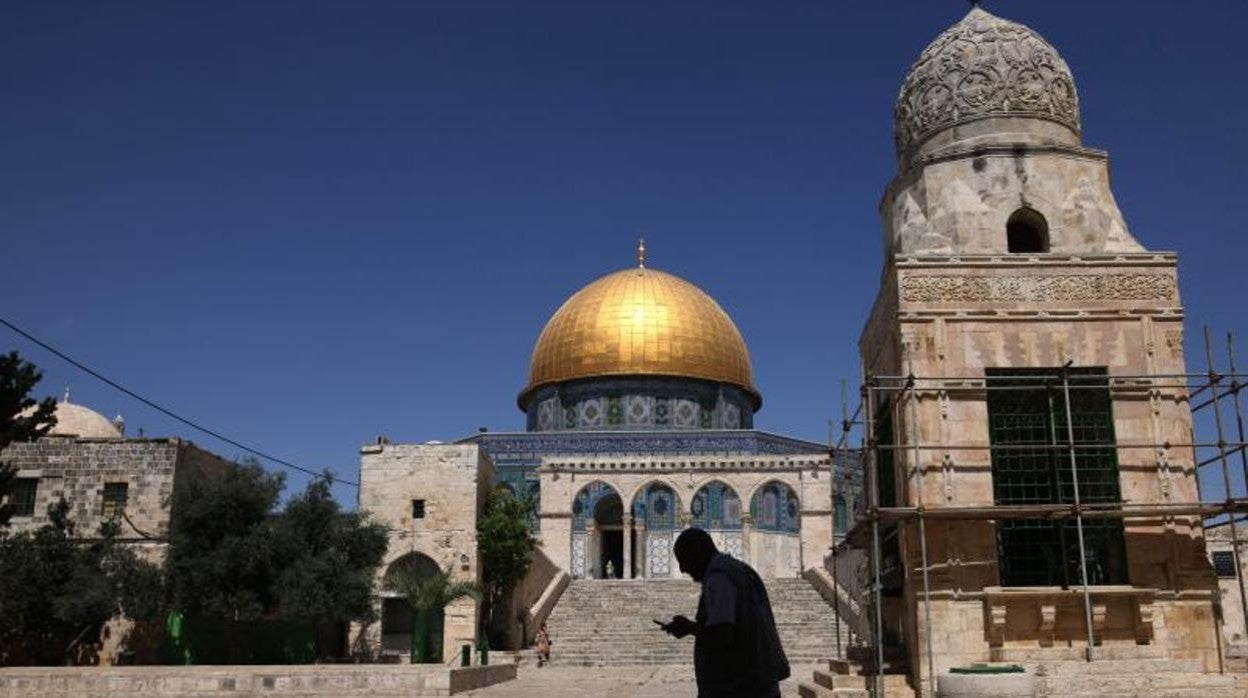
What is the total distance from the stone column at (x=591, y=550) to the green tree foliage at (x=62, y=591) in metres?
15.1

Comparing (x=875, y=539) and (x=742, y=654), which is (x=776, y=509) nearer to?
(x=875, y=539)

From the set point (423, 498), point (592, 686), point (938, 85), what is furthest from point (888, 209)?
point (423, 498)

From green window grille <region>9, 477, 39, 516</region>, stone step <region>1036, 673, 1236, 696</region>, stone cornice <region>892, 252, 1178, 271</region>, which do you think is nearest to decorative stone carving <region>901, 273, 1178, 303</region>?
stone cornice <region>892, 252, 1178, 271</region>

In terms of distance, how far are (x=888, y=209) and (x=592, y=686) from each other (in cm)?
862

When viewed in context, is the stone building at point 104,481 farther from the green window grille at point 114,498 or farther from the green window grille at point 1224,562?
the green window grille at point 1224,562

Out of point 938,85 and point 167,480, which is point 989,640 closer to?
point 938,85

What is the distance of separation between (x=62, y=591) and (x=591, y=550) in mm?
16386

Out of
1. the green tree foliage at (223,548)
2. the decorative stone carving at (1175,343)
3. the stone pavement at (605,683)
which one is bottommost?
the stone pavement at (605,683)

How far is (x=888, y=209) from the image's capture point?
1517 cm

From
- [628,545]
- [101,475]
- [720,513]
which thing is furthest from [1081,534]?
[628,545]

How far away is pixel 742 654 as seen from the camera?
15.2ft

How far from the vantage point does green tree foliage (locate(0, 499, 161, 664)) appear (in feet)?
65.1

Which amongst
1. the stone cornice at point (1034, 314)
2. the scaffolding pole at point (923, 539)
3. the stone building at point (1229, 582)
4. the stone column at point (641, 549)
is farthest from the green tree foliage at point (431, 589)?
the stone building at point (1229, 582)

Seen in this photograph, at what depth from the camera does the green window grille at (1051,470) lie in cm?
1212
